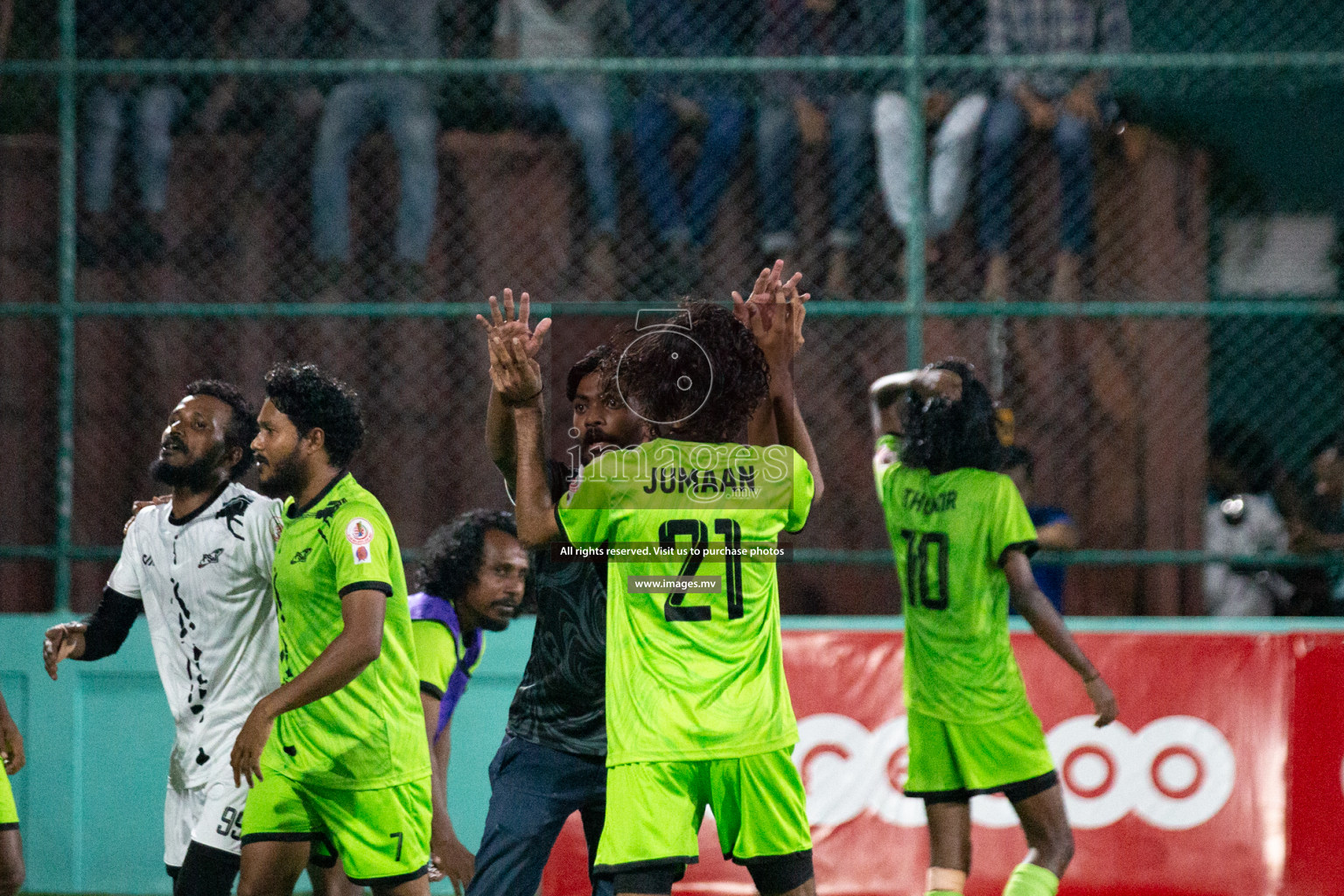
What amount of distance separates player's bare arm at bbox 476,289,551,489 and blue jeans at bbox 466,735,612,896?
758mm

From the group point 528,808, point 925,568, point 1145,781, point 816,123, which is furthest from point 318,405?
point 816,123

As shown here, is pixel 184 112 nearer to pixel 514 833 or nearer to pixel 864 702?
pixel 864 702

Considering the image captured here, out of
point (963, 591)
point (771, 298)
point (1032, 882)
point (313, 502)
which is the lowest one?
point (1032, 882)

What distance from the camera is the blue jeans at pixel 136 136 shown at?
7.95 meters

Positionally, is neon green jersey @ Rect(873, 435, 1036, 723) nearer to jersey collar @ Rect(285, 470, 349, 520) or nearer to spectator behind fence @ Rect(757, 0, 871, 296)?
jersey collar @ Rect(285, 470, 349, 520)

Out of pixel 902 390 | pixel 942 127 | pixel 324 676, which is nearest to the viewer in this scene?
pixel 324 676

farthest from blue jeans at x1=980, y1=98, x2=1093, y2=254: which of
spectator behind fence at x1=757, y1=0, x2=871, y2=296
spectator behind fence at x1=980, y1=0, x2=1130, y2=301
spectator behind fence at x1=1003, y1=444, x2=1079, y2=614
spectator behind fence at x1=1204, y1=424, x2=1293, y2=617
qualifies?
spectator behind fence at x1=1003, y1=444, x2=1079, y2=614

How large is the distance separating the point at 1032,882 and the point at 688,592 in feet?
7.27

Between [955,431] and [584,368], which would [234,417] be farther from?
[955,431]

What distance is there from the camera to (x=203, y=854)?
423 cm

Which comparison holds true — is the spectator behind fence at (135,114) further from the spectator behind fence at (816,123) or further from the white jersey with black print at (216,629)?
the white jersey with black print at (216,629)

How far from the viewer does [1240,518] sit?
25.5 feet

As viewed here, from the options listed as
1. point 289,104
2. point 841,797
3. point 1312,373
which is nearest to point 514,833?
point 841,797

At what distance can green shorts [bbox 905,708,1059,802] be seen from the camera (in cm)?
501
